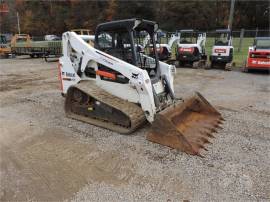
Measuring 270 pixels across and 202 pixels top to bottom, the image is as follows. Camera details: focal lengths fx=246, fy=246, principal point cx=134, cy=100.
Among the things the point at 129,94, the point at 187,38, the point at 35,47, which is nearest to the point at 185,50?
the point at 187,38

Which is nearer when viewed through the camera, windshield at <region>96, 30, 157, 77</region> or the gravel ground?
the gravel ground

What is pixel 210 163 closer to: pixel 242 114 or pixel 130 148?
pixel 130 148

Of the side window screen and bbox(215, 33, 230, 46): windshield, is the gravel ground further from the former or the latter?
bbox(215, 33, 230, 46): windshield

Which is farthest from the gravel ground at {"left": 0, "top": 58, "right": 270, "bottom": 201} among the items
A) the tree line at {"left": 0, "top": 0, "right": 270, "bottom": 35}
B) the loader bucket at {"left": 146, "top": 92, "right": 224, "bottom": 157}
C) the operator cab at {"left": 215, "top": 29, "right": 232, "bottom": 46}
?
the tree line at {"left": 0, "top": 0, "right": 270, "bottom": 35}

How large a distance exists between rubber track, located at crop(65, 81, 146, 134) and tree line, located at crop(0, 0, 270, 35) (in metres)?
38.3

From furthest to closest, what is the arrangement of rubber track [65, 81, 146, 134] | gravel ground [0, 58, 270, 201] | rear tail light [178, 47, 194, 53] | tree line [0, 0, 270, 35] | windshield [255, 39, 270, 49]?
tree line [0, 0, 270, 35]
rear tail light [178, 47, 194, 53]
windshield [255, 39, 270, 49]
rubber track [65, 81, 146, 134]
gravel ground [0, 58, 270, 201]

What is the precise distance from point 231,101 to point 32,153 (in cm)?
531

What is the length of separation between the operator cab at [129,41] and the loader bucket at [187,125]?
0.94 meters

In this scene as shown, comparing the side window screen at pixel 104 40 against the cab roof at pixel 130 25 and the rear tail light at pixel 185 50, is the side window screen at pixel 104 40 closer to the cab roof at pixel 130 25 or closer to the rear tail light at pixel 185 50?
the cab roof at pixel 130 25

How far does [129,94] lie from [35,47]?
1767cm

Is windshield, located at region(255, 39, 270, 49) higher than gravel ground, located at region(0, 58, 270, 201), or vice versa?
windshield, located at region(255, 39, 270, 49)

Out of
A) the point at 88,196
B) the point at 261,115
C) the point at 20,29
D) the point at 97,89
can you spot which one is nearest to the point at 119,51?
the point at 97,89

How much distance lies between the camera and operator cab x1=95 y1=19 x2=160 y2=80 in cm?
462

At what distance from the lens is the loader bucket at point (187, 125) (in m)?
3.85
